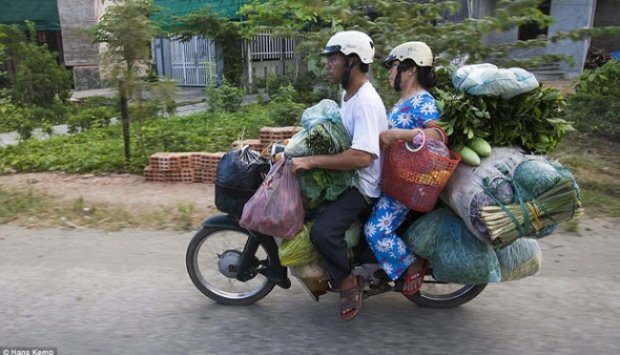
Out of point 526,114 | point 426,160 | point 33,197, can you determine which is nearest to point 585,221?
point 526,114

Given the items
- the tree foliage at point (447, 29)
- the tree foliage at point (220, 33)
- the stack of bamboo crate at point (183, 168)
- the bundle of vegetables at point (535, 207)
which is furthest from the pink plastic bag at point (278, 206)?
the tree foliage at point (220, 33)

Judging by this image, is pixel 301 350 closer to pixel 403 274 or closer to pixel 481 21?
pixel 403 274

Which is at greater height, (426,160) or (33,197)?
(426,160)

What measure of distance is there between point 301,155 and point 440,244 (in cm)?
101

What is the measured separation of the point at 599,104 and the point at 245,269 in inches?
335

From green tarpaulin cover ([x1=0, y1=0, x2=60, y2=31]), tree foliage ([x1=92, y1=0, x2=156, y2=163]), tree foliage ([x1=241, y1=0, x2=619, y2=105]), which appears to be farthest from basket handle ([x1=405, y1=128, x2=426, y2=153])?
green tarpaulin cover ([x1=0, y1=0, x2=60, y2=31])

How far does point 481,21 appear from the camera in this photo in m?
6.18

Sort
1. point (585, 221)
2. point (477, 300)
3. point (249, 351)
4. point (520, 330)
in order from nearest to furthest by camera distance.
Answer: point (249, 351) < point (520, 330) < point (477, 300) < point (585, 221)

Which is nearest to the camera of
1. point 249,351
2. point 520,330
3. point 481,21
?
point 249,351

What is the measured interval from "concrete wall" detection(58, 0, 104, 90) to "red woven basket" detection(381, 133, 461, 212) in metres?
17.5

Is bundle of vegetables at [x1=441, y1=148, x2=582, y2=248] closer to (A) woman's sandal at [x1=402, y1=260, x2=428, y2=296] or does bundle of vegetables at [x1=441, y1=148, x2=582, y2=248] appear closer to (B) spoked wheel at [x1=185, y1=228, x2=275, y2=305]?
(A) woman's sandal at [x1=402, y1=260, x2=428, y2=296]

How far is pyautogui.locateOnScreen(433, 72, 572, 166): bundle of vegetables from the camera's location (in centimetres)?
309

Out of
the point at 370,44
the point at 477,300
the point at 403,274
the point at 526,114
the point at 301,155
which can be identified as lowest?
the point at 477,300

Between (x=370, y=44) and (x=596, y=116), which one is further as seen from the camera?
(x=596, y=116)
